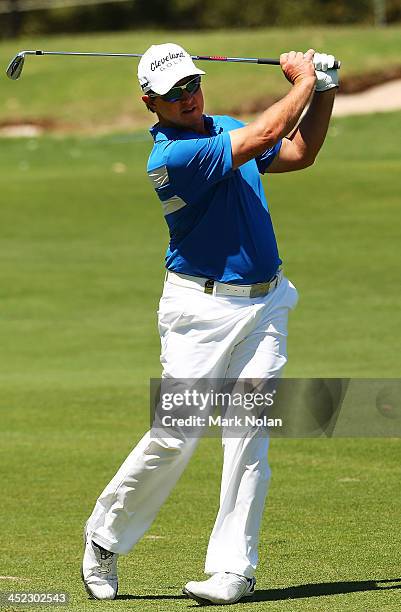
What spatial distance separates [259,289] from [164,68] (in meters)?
0.96

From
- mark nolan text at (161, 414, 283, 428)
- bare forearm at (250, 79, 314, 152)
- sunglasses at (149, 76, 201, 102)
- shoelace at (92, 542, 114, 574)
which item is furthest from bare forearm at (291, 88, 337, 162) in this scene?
shoelace at (92, 542, 114, 574)

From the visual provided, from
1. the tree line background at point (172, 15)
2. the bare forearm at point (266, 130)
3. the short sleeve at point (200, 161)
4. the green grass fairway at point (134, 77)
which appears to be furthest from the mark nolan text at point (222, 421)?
the tree line background at point (172, 15)

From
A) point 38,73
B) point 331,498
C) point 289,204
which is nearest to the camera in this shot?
point 331,498

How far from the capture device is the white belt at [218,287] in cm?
559

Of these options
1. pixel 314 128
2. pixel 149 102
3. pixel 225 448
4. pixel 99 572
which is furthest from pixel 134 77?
pixel 99 572

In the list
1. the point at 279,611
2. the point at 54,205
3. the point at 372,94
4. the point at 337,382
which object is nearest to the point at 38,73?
the point at 372,94

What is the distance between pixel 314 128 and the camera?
607 centimetres

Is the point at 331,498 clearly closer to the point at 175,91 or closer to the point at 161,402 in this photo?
the point at 161,402

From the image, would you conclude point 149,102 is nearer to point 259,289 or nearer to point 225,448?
point 259,289

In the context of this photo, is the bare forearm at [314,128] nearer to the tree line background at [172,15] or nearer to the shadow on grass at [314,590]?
the shadow on grass at [314,590]

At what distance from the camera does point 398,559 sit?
5.95 metres

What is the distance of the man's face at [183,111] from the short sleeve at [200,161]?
19cm

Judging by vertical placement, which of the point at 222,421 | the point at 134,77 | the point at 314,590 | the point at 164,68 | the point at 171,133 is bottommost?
the point at 314,590

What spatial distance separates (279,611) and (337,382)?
19.1 feet
